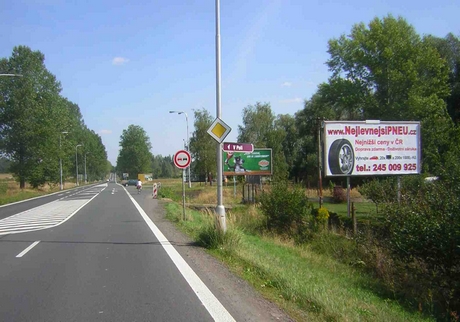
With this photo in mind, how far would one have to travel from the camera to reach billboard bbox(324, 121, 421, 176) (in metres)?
23.2

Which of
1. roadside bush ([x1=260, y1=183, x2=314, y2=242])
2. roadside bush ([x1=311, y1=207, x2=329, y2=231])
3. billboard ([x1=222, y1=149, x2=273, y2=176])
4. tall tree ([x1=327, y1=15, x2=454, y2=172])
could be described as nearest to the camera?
roadside bush ([x1=311, y1=207, x2=329, y2=231])

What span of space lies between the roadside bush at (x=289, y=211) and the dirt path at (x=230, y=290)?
8.53m

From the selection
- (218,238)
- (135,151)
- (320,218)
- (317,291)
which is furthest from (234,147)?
(135,151)

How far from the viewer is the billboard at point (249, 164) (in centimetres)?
4331

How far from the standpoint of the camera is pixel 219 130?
1202cm

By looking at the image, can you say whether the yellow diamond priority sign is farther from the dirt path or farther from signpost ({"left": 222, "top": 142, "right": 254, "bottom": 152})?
the dirt path

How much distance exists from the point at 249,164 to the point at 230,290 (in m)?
36.4

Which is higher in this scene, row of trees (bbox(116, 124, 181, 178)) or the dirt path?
row of trees (bbox(116, 124, 181, 178))

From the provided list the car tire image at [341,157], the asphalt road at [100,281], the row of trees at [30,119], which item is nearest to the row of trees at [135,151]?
the row of trees at [30,119]

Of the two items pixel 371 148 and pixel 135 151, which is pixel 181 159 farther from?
pixel 135 151

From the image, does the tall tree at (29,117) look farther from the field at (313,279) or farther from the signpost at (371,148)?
the field at (313,279)

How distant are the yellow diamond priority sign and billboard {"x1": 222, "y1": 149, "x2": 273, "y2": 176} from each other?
102ft

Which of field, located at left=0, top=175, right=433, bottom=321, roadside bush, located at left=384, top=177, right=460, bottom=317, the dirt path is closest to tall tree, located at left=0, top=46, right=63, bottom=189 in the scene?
field, located at left=0, top=175, right=433, bottom=321

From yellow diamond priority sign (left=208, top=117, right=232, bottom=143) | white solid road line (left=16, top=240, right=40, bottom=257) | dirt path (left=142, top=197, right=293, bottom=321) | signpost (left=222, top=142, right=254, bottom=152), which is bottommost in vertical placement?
white solid road line (left=16, top=240, right=40, bottom=257)
